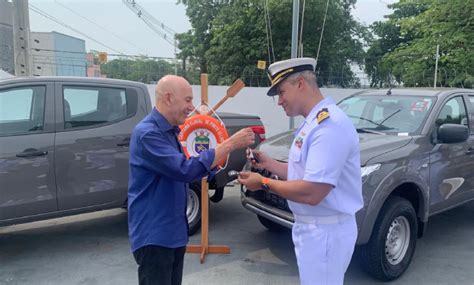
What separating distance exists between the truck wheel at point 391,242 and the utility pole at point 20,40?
7.43 meters

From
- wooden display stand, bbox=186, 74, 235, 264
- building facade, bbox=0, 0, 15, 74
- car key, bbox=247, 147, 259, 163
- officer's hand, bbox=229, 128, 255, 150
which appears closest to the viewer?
officer's hand, bbox=229, 128, 255, 150

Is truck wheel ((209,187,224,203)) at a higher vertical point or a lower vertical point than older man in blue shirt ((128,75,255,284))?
lower

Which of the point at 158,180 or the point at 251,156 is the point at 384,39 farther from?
the point at 158,180

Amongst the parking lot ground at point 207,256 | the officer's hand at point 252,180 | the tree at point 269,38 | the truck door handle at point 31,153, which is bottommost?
the parking lot ground at point 207,256

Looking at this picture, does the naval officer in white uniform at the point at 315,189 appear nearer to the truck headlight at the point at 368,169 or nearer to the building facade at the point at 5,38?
the truck headlight at the point at 368,169

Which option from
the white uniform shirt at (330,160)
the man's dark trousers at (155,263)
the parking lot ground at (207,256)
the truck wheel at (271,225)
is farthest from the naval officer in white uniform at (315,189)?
the truck wheel at (271,225)

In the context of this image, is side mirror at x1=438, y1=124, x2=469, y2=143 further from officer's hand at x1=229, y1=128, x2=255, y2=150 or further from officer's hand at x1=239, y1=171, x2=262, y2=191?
officer's hand at x1=239, y1=171, x2=262, y2=191

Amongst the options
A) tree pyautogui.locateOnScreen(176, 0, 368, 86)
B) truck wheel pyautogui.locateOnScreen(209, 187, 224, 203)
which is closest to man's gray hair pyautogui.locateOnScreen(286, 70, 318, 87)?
truck wheel pyautogui.locateOnScreen(209, 187, 224, 203)

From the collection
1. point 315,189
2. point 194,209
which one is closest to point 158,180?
point 315,189

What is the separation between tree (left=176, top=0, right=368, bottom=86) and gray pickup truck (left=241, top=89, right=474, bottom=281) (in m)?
18.0

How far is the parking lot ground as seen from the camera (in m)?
3.81

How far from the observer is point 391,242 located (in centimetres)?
377

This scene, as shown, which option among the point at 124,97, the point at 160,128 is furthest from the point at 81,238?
the point at 160,128

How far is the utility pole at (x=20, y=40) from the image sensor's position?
8.03m
